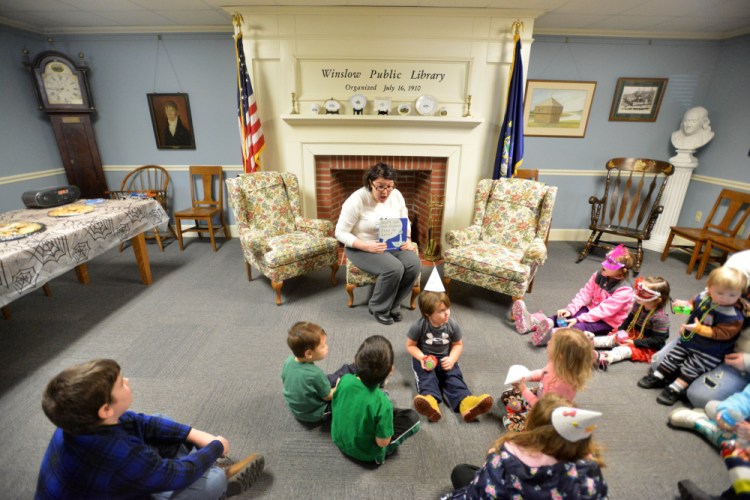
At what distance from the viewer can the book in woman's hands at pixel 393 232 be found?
2463 millimetres

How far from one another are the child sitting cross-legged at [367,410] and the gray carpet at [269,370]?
0.36 ft

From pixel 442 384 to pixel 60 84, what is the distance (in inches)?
186

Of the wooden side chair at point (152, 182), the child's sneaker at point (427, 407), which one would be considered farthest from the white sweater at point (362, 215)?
the wooden side chair at point (152, 182)

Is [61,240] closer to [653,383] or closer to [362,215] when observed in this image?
[362,215]

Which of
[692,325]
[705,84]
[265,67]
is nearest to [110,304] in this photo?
[265,67]

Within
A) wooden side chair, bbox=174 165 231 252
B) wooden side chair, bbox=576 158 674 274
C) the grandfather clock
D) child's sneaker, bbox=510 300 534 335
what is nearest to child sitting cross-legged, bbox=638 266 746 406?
child's sneaker, bbox=510 300 534 335

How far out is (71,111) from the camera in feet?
11.9

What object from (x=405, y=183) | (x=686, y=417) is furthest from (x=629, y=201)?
(x=686, y=417)

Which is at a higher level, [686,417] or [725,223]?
[725,223]

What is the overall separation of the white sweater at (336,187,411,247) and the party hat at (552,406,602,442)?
5.94 feet

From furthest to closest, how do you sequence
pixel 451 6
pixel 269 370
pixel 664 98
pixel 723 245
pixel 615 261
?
pixel 664 98 < pixel 723 245 < pixel 451 6 < pixel 615 261 < pixel 269 370

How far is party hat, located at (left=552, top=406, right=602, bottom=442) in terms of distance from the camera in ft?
2.60

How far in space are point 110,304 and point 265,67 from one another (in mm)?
2417

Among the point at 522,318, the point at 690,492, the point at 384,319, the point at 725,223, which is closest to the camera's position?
the point at 690,492
